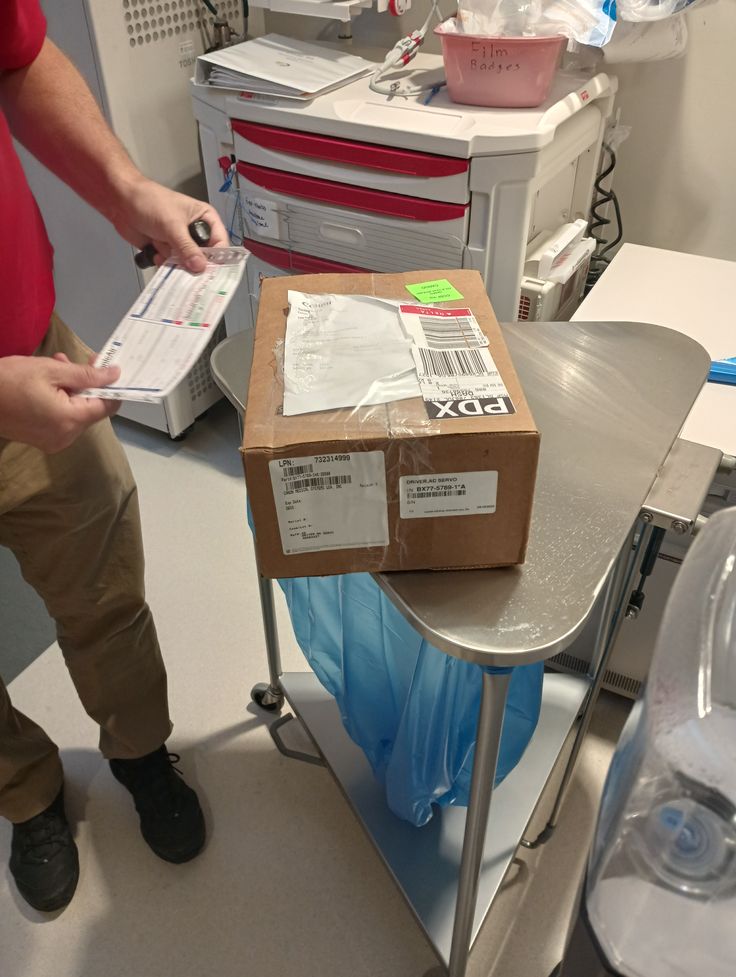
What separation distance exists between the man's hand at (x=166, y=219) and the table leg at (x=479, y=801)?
0.61 meters

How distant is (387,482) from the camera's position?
24.5 inches

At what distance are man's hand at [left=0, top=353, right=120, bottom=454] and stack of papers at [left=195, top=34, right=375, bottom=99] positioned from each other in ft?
3.07

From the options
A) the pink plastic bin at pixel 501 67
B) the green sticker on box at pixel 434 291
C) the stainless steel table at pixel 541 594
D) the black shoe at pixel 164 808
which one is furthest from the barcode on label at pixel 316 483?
the pink plastic bin at pixel 501 67

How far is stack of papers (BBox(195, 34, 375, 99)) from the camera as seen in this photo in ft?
4.70

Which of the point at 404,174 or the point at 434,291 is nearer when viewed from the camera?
the point at 434,291

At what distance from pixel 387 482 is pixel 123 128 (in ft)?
4.44

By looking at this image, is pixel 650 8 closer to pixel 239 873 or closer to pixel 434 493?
pixel 434 493

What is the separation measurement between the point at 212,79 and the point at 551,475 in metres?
1.18

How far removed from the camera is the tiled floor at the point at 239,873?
43.6 inches

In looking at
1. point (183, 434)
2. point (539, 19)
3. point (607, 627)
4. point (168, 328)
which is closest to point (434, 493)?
point (168, 328)

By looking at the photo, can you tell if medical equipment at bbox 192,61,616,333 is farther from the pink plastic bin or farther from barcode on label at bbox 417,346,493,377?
barcode on label at bbox 417,346,493,377

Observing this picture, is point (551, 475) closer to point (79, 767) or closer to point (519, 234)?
point (519, 234)

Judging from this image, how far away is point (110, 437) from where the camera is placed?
1.06 metres

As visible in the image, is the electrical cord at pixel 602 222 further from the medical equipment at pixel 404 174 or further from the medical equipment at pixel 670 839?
the medical equipment at pixel 670 839
